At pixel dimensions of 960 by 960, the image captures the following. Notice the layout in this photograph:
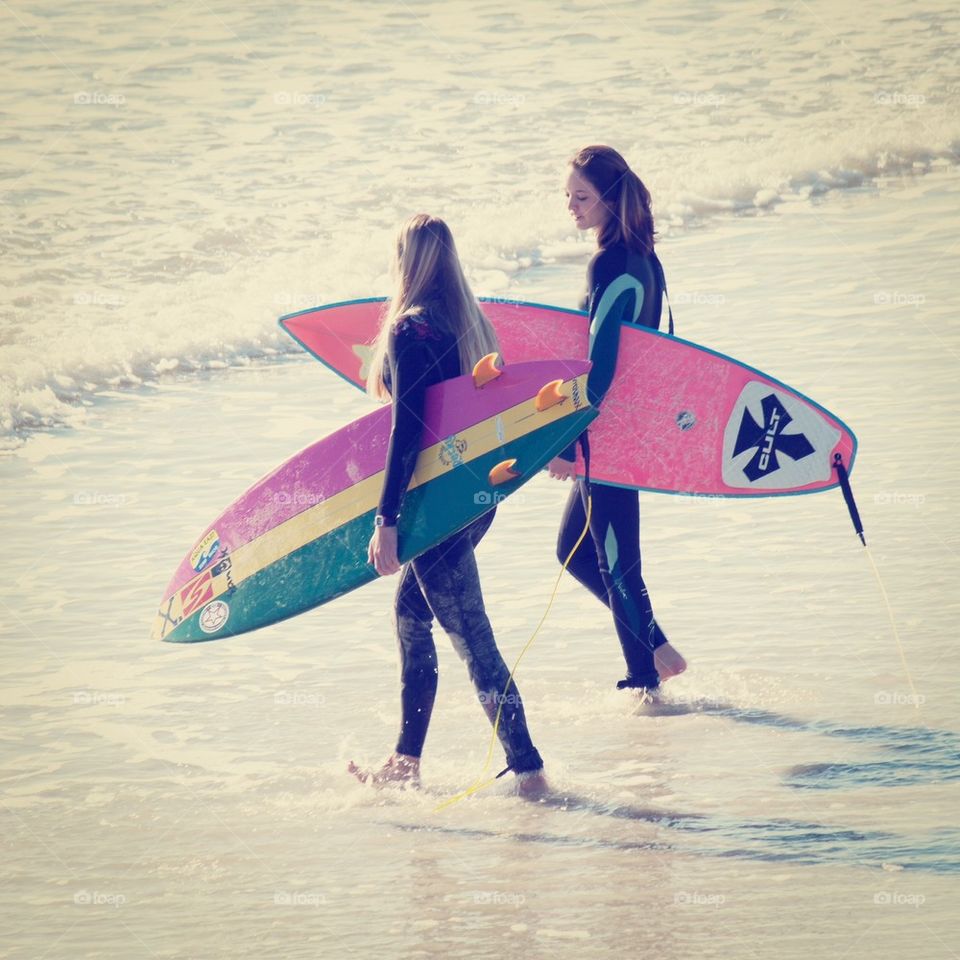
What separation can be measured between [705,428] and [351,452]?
1142 millimetres

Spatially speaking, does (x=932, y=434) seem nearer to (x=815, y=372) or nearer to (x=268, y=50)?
(x=815, y=372)

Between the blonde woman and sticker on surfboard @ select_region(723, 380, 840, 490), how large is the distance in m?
1.11

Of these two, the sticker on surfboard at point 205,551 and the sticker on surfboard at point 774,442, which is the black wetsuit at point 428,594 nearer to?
the sticker on surfboard at point 205,551

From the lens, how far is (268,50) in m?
17.9

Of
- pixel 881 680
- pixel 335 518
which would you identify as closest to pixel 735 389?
pixel 881 680

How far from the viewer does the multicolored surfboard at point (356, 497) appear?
12.9 feet

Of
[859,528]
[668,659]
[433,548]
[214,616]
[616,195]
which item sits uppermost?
[616,195]

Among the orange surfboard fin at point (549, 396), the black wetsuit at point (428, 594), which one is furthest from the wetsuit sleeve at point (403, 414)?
the orange surfboard fin at point (549, 396)

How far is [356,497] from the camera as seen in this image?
424 centimetres

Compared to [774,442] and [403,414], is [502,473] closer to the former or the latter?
[403,414]

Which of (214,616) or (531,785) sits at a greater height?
(214,616)

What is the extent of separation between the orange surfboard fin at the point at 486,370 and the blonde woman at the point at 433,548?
33 millimetres

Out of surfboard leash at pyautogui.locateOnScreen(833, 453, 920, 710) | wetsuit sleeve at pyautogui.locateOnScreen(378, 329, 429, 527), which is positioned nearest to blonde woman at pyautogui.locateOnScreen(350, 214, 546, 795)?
wetsuit sleeve at pyautogui.locateOnScreen(378, 329, 429, 527)

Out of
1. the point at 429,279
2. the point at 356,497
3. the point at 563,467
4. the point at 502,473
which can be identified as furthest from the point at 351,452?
the point at 429,279
